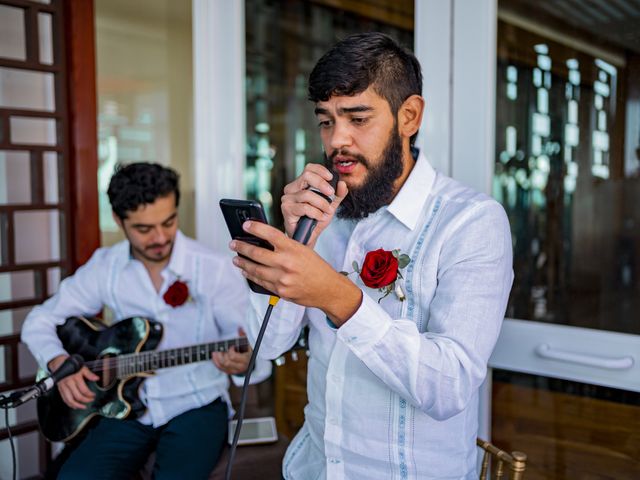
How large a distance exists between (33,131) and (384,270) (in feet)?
6.25

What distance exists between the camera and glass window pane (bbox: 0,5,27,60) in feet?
A: 8.00

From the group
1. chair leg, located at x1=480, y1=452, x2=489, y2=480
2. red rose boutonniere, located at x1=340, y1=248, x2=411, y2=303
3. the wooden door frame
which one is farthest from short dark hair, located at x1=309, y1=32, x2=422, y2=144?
the wooden door frame

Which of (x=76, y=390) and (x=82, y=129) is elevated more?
(x=82, y=129)

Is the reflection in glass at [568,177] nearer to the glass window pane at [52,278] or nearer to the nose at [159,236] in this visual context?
the nose at [159,236]

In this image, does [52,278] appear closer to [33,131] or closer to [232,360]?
[33,131]

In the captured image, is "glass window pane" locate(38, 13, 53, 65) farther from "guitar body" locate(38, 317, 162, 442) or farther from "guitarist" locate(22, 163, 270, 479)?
"guitar body" locate(38, 317, 162, 442)

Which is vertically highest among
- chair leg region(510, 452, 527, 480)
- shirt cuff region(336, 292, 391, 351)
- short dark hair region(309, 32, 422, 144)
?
short dark hair region(309, 32, 422, 144)

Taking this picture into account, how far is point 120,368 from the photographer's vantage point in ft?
6.59

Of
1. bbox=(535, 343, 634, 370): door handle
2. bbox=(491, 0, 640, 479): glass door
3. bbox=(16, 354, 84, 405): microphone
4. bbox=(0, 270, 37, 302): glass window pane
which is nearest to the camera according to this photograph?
bbox=(535, 343, 634, 370): door handle

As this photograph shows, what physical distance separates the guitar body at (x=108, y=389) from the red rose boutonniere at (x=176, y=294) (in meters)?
0.09

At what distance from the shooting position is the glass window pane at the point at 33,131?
2.49m

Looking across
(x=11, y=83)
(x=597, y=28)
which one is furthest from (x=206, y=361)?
(x=597, y=28)

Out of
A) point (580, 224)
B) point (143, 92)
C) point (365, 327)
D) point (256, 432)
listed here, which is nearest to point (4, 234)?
point (256, 432)

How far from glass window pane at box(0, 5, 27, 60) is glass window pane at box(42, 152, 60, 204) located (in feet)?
1.36
